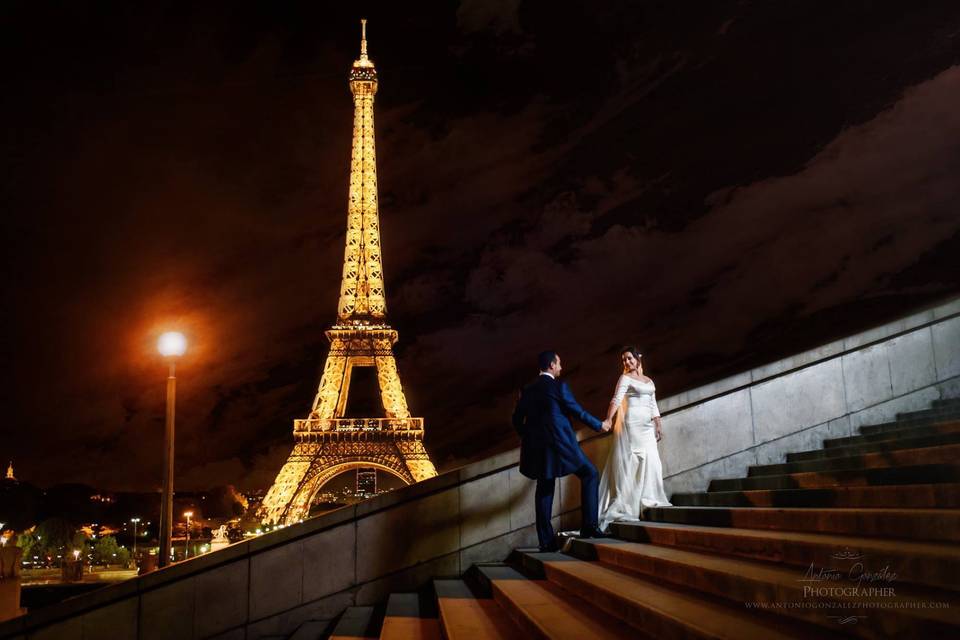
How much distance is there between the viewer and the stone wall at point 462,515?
26.9ft

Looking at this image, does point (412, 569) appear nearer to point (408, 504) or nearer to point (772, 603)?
point (408, 504)

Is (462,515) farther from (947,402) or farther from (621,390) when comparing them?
(947,402)

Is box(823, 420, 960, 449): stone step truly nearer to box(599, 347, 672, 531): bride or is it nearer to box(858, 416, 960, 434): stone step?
box(858, 416, 960, 434): stone step

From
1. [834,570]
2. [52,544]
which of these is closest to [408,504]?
[834,570]

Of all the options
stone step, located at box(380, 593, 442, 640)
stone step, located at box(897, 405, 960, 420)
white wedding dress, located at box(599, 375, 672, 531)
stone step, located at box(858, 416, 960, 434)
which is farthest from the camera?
stone step, located at box(897, 405, 960, 420)

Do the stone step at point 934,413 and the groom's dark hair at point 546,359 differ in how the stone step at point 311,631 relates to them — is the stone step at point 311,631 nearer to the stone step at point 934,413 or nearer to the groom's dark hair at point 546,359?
the groom's dark hair at point 546,359

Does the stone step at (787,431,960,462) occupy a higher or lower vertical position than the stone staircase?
higher

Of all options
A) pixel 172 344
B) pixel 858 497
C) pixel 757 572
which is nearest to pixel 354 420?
pixel 172 344

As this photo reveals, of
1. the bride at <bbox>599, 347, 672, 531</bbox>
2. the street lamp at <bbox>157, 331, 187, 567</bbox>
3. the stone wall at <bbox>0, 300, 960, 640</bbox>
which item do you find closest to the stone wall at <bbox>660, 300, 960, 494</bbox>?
A: the stone wall at <bbox>0, 300, 960, 640</bbox>

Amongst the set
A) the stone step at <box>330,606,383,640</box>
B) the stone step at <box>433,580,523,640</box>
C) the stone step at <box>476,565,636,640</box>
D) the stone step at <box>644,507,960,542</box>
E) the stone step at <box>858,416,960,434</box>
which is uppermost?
the stone step at <box>858,416,960,434</box>

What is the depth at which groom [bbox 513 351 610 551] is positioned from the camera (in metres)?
7.96

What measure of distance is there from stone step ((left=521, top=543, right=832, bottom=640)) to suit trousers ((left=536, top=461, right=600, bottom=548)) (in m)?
1.10

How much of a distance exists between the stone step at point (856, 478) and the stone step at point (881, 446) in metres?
0.89

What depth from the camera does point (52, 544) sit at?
180ft
